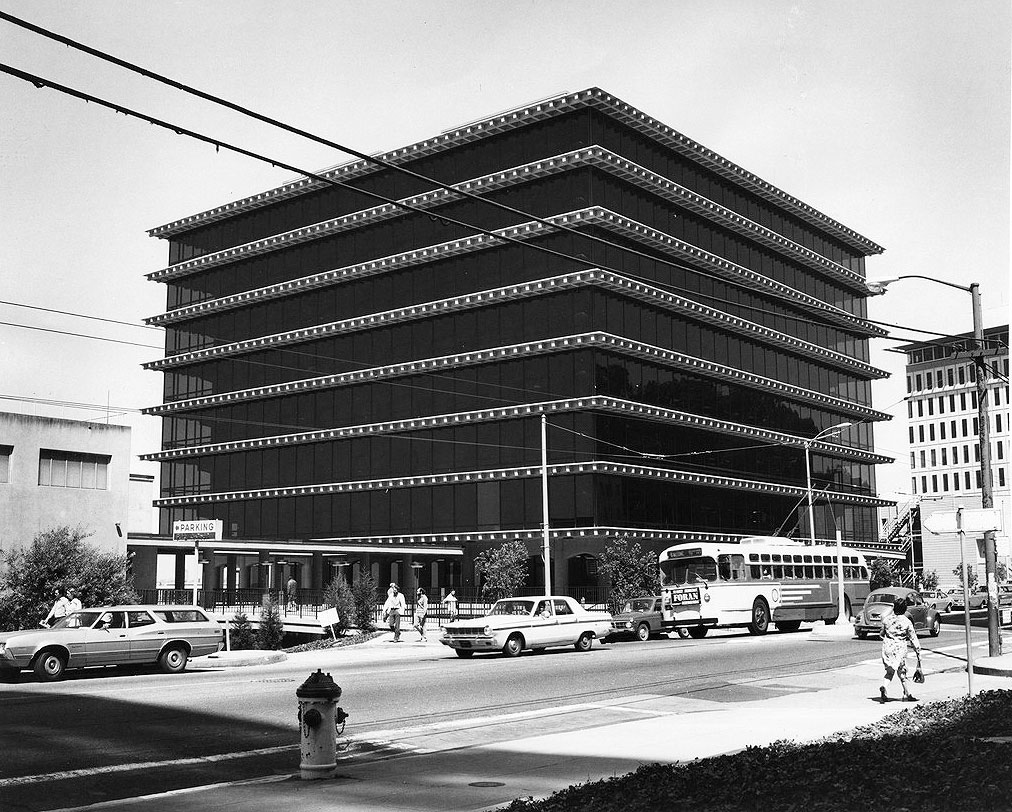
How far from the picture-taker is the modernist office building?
64.9 m

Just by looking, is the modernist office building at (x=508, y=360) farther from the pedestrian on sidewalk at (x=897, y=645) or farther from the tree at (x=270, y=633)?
the pedestrian on sidewalk at (x=897, y=645)

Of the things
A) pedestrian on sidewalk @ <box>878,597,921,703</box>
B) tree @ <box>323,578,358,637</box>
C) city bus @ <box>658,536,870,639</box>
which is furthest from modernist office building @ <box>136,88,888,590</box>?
pedestrian on sidewalk @ <box>878,597,921,703</box>

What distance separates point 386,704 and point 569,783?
782cm

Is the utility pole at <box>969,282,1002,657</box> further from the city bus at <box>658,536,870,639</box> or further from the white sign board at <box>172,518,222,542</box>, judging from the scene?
the white sign board at <box>172,518,222,542</box>

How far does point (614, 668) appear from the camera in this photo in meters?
24.4

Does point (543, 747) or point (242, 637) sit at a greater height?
point (543, 747)

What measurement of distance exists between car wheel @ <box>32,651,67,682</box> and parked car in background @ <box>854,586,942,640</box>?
2199 centimetres

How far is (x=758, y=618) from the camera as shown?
130ft

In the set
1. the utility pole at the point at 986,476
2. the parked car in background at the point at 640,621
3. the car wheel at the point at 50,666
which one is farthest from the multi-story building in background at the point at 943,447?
the car wheel at the point at 50,666

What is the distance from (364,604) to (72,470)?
12807 mm

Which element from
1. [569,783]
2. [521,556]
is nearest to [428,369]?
[521,556]

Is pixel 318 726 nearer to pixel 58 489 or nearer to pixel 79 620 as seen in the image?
pixel 79 620

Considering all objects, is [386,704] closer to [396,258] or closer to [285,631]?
[285,631]

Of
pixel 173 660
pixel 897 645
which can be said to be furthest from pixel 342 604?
pixel 897 645
